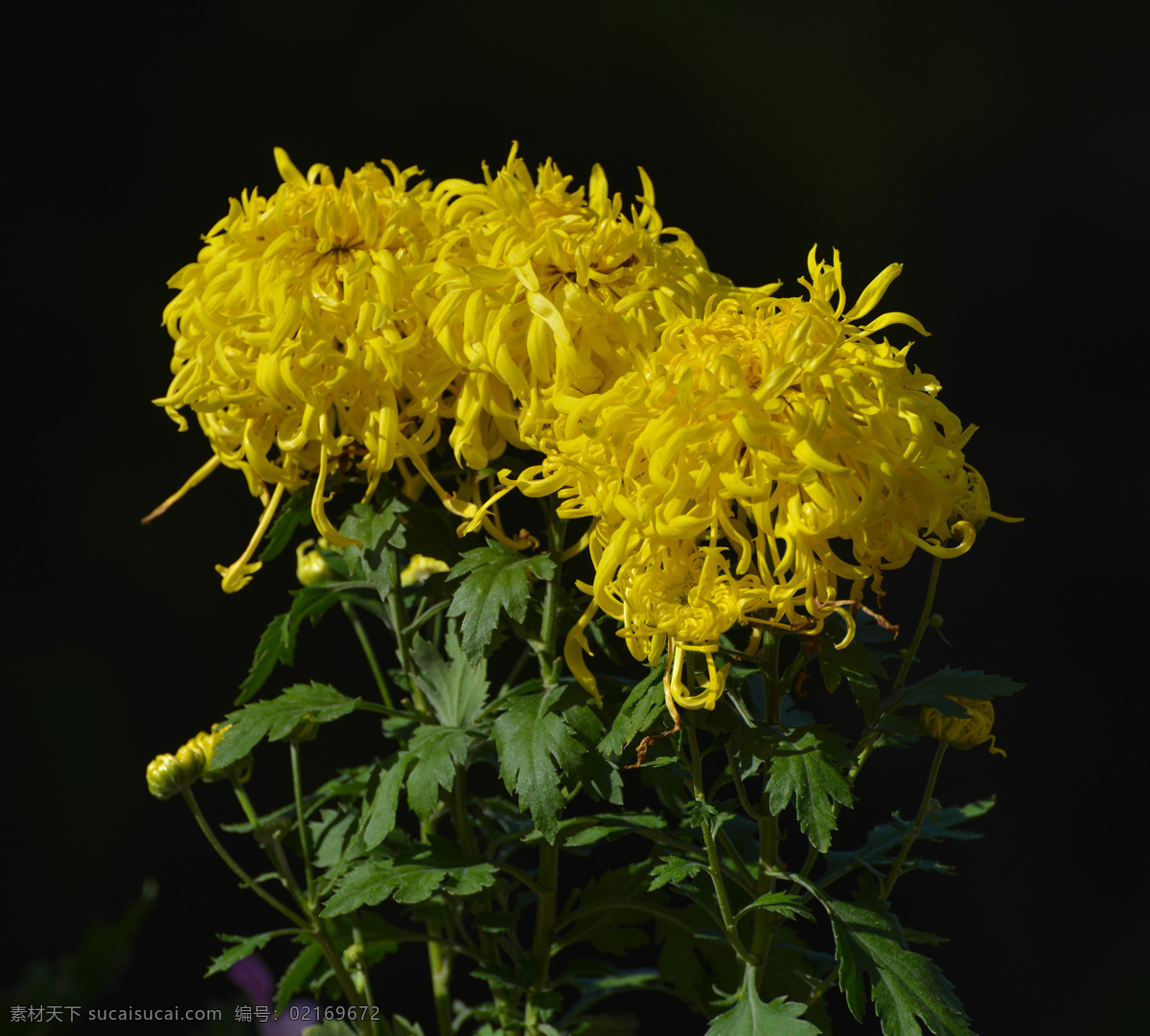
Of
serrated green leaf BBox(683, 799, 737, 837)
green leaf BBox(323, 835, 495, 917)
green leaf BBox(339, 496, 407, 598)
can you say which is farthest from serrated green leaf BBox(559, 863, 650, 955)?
green leaf BBox(339, 496, 407, 598)

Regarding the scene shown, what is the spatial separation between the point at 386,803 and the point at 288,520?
0.27 meters

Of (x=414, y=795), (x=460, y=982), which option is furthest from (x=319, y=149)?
(x=460, y=982)

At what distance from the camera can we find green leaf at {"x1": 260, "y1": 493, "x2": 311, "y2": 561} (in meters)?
0.98

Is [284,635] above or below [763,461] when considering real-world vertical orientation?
below

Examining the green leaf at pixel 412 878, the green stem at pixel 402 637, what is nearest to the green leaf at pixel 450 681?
the green stem at pixel 402 637

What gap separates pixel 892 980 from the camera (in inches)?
30.8

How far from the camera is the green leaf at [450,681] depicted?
3.28 feet

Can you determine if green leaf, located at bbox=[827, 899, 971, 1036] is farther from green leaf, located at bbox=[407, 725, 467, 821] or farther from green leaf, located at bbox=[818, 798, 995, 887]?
green leaf, located at bbox=[407, 725, 467, 821]

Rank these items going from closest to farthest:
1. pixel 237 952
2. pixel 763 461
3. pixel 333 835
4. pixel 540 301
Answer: pixel 763 461, pixel 540 301, pixel 237 952, pixel 333 835

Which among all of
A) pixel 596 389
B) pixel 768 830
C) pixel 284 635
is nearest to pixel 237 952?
pixel 284 635

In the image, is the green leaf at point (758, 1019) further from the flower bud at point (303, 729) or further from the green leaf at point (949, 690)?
the flower bud at point (303, 729)

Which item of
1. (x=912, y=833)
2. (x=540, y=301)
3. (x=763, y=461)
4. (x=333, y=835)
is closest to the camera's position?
(x=763, y=461)

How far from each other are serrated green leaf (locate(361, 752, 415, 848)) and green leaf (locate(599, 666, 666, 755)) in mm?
175

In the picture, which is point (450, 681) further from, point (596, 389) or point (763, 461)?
point (763, 461)
